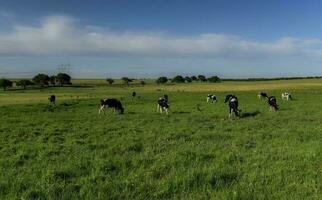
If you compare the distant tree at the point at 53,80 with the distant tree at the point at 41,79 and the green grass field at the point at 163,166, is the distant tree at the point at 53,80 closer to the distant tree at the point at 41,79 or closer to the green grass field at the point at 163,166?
the distant tree at the point at 41,79

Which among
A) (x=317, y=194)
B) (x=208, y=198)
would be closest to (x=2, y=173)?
(x=208, y=198)

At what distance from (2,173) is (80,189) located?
109 inches

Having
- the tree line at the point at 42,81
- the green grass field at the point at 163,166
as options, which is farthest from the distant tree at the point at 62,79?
the green grass field at the point at 163,166

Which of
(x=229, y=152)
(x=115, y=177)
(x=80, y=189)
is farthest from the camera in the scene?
(x=229, y=152)

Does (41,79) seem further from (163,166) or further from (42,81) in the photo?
(163,166)

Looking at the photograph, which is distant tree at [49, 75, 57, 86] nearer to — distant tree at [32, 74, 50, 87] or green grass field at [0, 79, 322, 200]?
distant tree at [32, 74, 50, 87]

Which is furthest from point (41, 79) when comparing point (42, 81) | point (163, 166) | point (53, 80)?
point (163, 166)

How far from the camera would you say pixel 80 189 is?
9742 millimetres

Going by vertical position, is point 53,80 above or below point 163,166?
below

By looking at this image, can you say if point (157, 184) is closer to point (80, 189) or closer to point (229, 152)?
point (80, 189)

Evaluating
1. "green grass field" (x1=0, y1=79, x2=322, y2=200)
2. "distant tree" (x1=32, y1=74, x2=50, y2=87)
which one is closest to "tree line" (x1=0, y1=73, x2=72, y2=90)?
"distant tree" (x1=32, y1=74, x2=50, y2=87)

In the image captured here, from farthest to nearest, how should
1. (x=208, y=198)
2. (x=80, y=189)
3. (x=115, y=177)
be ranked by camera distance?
(x=115, y=177)
(x=80, y=189)
(x=208, y=198)

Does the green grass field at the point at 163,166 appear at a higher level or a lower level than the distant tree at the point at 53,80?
higher

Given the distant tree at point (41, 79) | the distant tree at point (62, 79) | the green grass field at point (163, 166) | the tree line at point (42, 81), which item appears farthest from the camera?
the distant tree at point (62, 79)
